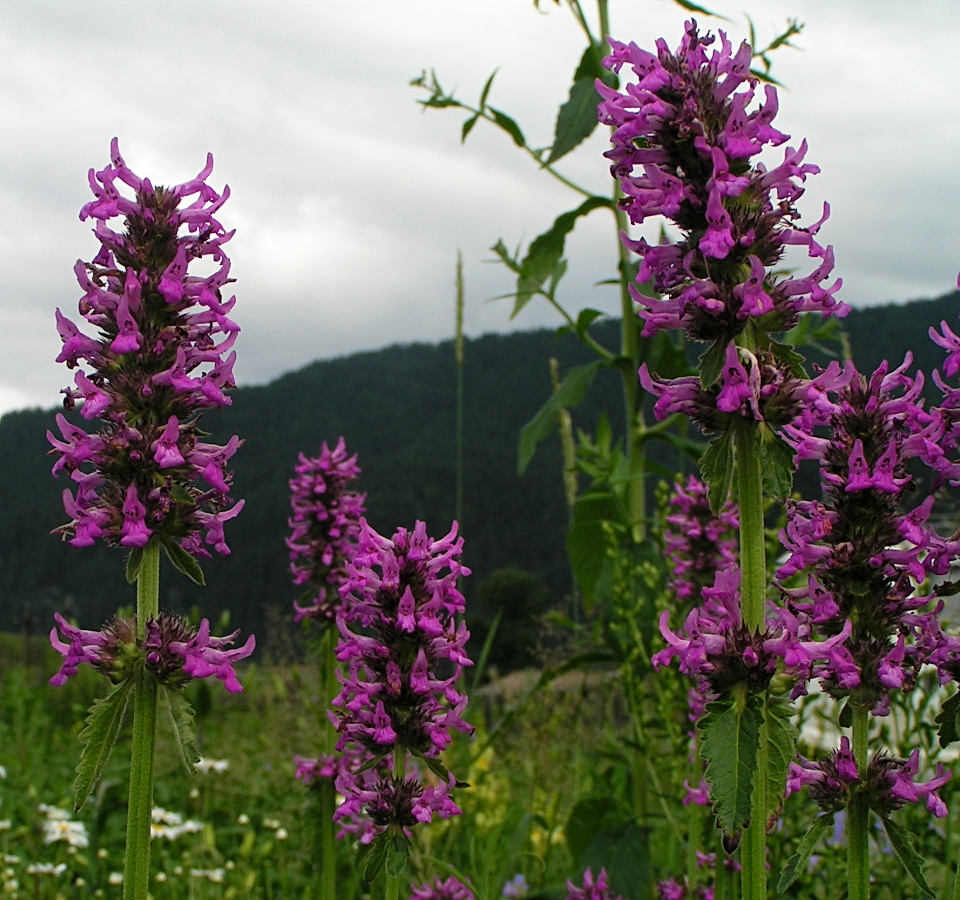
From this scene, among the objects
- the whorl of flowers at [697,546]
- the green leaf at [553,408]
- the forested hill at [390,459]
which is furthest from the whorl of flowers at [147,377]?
the forested hill at [390,459]

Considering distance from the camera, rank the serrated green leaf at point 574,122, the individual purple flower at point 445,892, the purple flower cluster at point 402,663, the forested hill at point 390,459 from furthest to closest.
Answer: the forested hill at point 390,459, the serrated green leaf at point 574,122, the individual purple flower at point 445,892, the purple flower cluster at point 402,663

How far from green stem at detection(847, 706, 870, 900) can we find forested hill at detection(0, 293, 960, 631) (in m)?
32.6

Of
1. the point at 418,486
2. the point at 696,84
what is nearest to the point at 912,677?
the point at 696,84

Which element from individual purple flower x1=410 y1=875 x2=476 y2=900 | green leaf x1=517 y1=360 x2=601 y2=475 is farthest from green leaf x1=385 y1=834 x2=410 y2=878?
green leaf x1=517 y1=360 x2=601 y2=475

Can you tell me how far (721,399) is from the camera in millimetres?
1950

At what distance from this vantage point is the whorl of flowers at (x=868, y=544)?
2.15 meters

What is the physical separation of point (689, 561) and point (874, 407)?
6.44 ft

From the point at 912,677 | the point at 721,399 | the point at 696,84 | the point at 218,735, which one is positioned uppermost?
the point at 696,84

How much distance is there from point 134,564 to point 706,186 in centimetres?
152

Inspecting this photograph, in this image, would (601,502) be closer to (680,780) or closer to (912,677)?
(680,780)

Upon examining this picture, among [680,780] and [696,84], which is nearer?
[696,84]

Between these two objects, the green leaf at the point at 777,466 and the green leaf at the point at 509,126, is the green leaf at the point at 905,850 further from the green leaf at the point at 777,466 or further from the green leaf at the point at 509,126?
the green leaf at the point at 509,126

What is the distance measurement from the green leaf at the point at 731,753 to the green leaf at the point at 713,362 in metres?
0.63

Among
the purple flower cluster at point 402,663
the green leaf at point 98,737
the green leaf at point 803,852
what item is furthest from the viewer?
the purple flower cluster at point 402,663
